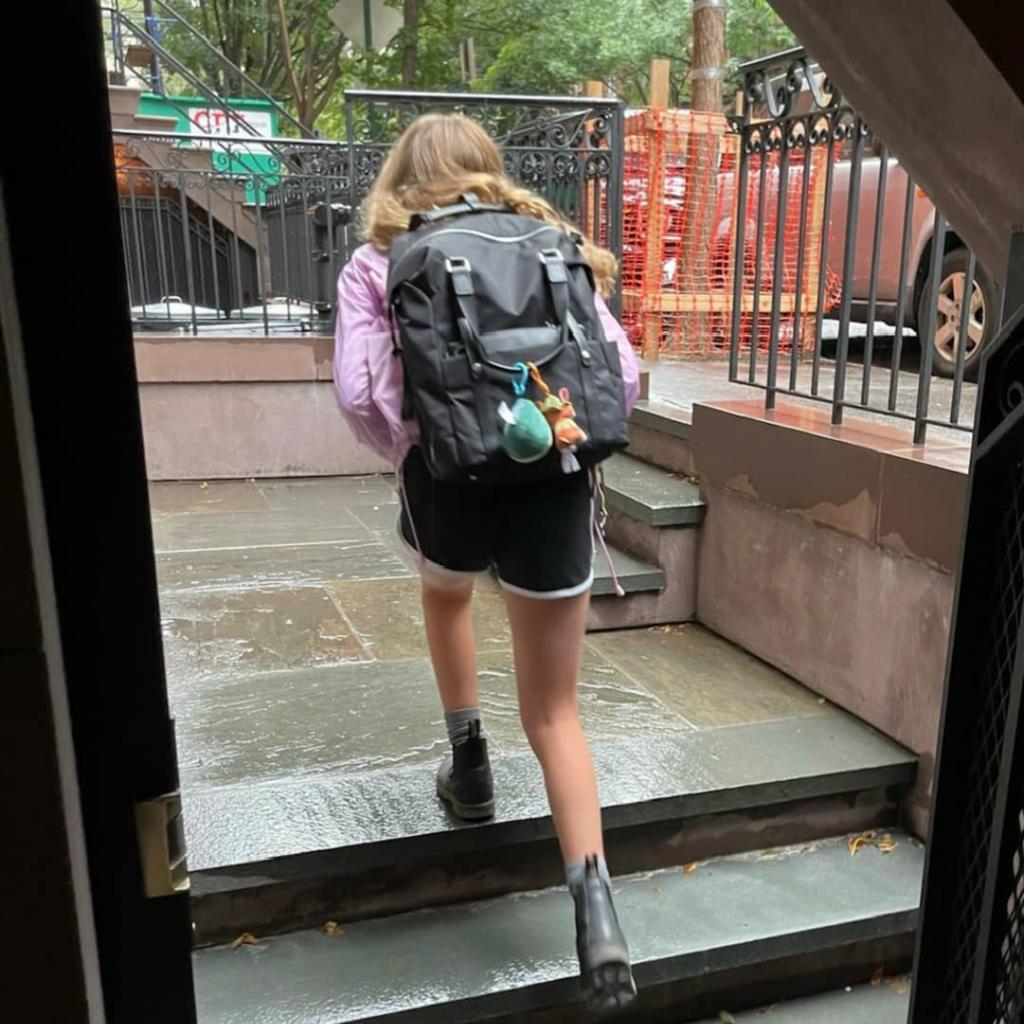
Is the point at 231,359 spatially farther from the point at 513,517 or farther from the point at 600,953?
the point at 600,953

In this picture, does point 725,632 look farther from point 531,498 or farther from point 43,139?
point 43,139

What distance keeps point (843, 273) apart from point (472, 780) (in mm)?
2138

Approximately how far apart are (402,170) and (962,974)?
6.44ft

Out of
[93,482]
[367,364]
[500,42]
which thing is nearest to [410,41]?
[500,42]

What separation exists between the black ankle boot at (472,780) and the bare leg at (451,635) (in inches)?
3.7

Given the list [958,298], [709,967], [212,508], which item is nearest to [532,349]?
[709,967]

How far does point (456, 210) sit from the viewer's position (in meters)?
2.24

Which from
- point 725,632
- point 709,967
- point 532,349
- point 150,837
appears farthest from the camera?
point 725,632

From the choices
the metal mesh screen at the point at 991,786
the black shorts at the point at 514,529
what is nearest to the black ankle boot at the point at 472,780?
the black shorts at the point at 514,529

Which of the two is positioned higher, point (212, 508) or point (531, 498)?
point (531, 498)

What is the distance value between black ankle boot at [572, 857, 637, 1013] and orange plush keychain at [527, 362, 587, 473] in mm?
953

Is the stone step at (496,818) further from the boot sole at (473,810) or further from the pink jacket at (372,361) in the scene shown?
the pink jacket at (372,361)

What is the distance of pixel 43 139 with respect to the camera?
2.73 ft

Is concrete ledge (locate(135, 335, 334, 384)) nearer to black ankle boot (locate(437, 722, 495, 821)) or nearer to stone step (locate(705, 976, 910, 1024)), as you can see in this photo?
black ankle boot (locate(437, 722, 495, 821))
